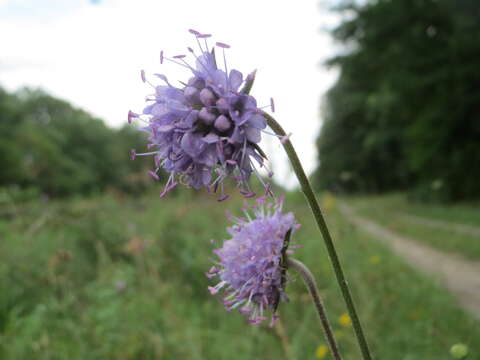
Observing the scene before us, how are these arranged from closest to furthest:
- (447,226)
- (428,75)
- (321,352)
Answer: (321,352), (447,226), (428,75)

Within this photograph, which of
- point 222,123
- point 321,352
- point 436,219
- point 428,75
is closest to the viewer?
point 222,123

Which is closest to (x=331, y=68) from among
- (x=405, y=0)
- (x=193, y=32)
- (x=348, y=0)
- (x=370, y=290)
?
(x=348, y=0)

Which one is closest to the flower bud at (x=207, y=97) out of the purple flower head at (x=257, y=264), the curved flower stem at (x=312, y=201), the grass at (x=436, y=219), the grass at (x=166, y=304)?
the curved flower stem at (x=312, y=201)

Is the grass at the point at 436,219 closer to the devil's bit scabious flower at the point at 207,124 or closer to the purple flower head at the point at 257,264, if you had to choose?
the purple flower head at the point at 257,264

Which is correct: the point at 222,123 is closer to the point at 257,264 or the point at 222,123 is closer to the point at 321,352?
the point at 257,264

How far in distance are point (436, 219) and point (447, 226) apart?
188cm

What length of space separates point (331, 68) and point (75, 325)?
738 inches

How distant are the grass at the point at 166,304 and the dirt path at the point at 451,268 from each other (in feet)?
1.63

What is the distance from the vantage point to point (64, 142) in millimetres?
46250

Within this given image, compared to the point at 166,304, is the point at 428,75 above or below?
above

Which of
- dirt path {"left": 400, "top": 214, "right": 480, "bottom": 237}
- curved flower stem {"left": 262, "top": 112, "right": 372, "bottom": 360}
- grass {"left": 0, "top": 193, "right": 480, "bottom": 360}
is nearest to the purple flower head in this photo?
curved flower stem {"left": 262, "top": 112, "right": 372, "bottom": 360}

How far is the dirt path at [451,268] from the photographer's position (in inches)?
223

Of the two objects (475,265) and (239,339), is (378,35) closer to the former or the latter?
(475,265)

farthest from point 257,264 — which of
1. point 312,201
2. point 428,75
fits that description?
point 428,75
